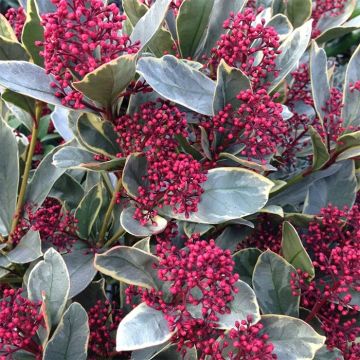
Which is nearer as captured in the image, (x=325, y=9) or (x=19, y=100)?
(x=19, y=100)

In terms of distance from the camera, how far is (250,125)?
94 cm

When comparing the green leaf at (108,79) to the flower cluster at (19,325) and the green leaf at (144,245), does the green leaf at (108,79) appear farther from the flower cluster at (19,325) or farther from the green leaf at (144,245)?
the flower cluster at (19,325)

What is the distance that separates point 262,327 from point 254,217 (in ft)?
0.92

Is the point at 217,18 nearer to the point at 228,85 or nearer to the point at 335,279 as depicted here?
the point at 228,85

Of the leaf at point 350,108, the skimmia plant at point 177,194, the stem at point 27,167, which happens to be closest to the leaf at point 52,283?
the skimmia plant at point 177,194

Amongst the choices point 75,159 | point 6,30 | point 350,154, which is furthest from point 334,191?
point 6,30

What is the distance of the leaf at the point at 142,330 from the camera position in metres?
0.84

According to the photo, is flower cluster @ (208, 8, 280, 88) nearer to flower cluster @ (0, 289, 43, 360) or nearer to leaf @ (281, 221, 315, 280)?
leaf @ (281, 221, 315, 280)

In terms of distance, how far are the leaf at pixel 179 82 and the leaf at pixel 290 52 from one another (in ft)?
0.45

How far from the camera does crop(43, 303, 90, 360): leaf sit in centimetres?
96

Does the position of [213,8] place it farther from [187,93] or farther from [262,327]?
[262,327]

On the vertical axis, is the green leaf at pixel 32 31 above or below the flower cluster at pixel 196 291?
above

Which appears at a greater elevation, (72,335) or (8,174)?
(8,174)

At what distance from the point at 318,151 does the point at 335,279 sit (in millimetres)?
267
